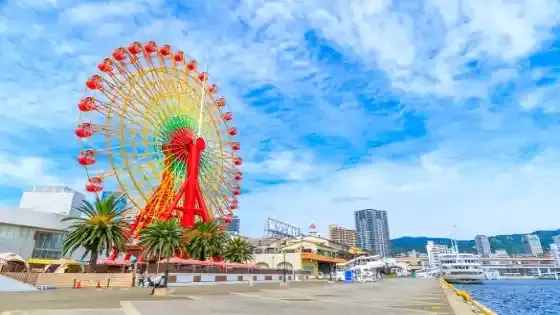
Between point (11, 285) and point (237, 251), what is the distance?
36.2m

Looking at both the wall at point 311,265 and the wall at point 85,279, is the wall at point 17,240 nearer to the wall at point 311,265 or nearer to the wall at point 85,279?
the wall at point 85,279

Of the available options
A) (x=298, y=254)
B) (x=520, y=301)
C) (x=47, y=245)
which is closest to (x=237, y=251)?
(x=298, y=254)

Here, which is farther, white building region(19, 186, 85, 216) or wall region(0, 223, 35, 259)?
white building region(19, 186, 85, 216)

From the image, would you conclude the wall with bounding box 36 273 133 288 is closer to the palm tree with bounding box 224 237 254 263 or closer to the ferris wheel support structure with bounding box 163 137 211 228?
the ferris wheel support structure with bounding box 163 137 211 228

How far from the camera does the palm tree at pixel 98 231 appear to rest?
128ft

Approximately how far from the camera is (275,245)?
346 ft

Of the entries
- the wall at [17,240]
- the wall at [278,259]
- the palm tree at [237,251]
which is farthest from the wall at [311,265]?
the wall at [17,240]

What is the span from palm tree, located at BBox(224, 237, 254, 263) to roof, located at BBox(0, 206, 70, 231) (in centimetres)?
3017

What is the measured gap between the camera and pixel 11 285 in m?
28.0

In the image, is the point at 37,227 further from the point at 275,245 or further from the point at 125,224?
the point at 275,245

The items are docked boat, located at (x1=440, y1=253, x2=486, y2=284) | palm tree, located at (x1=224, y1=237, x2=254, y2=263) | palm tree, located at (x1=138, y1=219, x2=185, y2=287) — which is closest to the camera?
palm tree, located at (x1=138, y1=219, x2=185, y2=287)

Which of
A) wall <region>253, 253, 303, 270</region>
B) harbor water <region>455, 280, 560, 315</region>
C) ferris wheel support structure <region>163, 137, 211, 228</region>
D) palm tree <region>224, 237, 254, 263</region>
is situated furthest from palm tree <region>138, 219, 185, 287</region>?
wall <region>253, 253, 303, 270</region>

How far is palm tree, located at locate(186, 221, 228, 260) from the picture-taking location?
4950 cm

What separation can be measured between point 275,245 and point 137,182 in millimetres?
66230
